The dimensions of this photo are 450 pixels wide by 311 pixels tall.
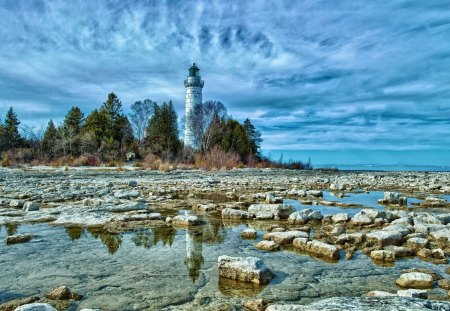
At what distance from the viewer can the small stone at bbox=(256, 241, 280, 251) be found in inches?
164

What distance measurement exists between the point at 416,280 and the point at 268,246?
1.59 metres

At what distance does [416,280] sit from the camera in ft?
9.93

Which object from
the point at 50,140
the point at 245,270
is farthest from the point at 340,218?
the point at 50,140

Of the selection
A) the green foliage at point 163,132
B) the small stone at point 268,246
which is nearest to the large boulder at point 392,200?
the small stone at point 268,246

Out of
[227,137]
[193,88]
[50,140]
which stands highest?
[193,88]

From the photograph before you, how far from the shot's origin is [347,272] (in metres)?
3.39

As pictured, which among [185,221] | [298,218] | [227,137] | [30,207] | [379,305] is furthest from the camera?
[227,137]

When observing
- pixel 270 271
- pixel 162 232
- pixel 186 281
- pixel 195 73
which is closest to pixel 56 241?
pixel 162 232

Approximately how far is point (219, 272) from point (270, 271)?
1.48 feet

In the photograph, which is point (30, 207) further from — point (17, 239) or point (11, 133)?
point (11, 133)

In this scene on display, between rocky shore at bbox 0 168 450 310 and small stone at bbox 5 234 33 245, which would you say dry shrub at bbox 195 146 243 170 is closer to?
rocky shore at bbox 0 168 450 310

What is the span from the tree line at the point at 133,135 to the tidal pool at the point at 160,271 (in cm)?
3349

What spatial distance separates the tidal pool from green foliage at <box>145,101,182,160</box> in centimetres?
3728

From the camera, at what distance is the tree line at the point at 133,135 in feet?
131
